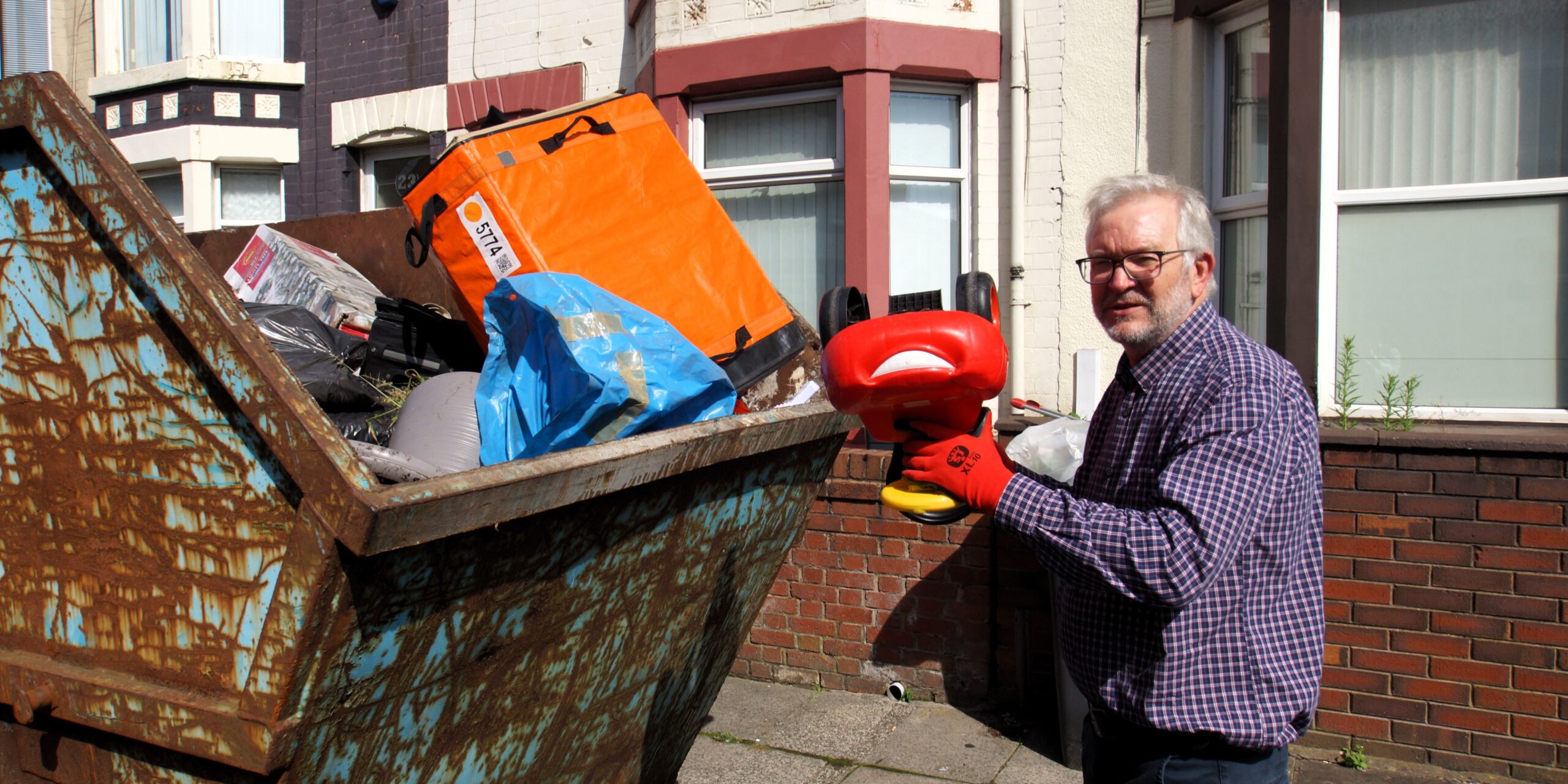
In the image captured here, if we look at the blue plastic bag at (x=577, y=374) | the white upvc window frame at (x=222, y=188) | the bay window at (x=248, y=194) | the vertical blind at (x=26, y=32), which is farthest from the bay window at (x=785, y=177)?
the vertical blind at (x=26, y=32)

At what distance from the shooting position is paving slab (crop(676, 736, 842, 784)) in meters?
3.80

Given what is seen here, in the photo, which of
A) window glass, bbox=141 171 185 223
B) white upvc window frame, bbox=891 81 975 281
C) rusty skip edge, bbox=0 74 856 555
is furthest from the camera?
window glass, bbox=141 171 185 223

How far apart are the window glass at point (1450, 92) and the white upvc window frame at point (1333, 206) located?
0.06 m

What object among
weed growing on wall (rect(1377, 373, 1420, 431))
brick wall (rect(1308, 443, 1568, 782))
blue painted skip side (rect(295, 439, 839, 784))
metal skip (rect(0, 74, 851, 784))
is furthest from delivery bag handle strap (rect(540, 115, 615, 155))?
weed growing on wall (rect(1377, 373, 1420, 431))

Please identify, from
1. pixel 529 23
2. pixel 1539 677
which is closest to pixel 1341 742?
pixel 1539 677

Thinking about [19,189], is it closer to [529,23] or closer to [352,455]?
[352,455]

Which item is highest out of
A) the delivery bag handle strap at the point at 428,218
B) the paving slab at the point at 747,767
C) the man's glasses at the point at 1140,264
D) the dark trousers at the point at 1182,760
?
the delivery bag handle strap at the point at 428,218

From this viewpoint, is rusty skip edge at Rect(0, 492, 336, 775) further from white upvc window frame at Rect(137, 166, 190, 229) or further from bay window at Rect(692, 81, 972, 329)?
white upvc window frame at Rect(137, 166, 190, 229)

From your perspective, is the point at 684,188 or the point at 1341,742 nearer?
the point at 684,188

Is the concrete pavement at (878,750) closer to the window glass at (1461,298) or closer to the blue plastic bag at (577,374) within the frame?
the window glass at (1461,298)

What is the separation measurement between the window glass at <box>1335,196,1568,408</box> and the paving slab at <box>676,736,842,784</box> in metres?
2.63

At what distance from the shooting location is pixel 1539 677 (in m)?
3.57

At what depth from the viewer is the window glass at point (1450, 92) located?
13.4 feet

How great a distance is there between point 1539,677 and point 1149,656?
2.65 m
